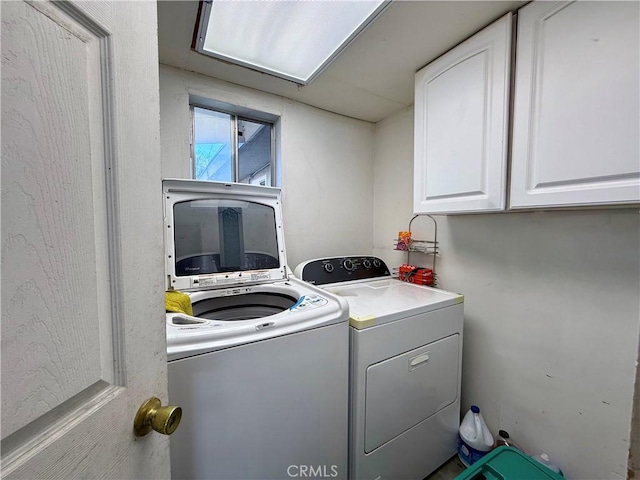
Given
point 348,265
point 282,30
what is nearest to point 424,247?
point 348,265

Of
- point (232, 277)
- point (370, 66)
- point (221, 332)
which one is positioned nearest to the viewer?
point (221, 332)

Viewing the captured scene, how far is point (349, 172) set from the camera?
2.39 m

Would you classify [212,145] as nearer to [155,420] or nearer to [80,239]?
[80,239]

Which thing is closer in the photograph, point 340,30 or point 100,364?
point 100,364

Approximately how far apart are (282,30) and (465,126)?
1.08 m

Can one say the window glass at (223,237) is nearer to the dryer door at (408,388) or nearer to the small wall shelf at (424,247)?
the dryer door at (408,388)

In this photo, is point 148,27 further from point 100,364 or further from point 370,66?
point 370,66

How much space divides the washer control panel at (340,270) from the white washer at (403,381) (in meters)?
0.22

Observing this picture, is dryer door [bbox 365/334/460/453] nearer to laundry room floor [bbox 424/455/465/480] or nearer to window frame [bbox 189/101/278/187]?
laundry room floor [bbox 424/455/465/480]

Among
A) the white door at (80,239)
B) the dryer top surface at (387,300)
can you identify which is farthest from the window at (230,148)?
the white door at (80,239)

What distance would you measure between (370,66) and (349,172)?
915 millimetres

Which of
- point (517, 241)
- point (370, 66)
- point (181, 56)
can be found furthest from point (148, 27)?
point (517, 241)

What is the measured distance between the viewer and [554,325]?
1.37 meters

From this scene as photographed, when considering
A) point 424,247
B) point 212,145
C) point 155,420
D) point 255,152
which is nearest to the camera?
point 155,420
